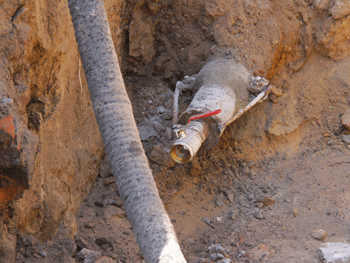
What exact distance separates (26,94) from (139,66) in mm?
2251

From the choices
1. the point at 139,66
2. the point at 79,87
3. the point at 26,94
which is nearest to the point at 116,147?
the point at 26,94

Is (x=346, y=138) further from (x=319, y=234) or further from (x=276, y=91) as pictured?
(x=319, y=234)

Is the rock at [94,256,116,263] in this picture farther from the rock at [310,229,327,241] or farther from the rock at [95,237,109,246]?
the rock at [310,229,327,241]

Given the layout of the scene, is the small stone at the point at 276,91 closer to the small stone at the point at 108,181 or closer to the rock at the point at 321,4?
the rock at the point at 321,4

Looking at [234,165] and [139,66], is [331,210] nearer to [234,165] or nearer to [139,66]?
[234,165]

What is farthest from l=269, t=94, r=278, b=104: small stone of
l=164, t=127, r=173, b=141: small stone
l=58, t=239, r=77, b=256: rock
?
l=58, t=239, r=77, b=256: rock

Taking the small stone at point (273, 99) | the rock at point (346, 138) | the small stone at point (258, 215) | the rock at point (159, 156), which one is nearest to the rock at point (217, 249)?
the small stone at point (258, 215)

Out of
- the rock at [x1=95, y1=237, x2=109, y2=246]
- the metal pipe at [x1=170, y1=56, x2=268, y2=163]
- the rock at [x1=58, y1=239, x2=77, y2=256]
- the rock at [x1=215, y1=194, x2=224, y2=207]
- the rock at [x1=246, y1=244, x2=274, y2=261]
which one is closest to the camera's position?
the rock at [x1=58, y1=239, x2=77, y2=256]

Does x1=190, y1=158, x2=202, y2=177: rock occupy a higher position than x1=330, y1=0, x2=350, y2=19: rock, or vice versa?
x1=330, y1=0, x2=350, y2=19: rock

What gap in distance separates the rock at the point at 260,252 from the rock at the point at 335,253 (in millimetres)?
381

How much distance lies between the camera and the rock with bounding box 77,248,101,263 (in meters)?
2.68

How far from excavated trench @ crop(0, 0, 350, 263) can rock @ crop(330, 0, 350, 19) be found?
0.01 metres

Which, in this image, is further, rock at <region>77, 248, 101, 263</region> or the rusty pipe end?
the rusty pipe end

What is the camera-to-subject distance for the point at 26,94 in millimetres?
2285
